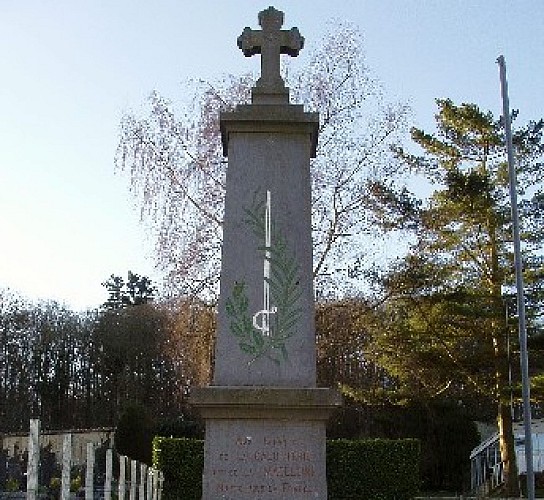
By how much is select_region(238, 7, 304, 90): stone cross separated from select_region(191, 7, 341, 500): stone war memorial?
0.03 ft

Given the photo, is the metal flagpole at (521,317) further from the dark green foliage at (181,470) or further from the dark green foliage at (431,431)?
the dark green foliage at (431,431)

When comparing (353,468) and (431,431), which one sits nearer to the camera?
(353,468)

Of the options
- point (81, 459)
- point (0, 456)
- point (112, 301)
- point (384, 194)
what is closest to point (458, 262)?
point (384, 194)

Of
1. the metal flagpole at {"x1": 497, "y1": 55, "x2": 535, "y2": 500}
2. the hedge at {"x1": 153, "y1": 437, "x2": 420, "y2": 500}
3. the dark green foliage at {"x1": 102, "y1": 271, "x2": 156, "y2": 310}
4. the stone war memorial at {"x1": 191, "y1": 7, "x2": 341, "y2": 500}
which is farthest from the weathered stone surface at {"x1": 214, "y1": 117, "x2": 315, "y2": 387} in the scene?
the dark green foliage at {"x1": 102, "y1": 271, "x2": 156, "y2": 310}

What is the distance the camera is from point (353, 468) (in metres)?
19.6

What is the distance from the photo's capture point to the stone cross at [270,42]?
28.7ft

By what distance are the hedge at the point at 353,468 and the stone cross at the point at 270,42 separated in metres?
12.3

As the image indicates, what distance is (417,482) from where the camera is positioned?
64.1 feet

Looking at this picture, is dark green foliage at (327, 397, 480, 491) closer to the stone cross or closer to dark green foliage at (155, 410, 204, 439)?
dark green foliage at (155, 410, 204, 439)

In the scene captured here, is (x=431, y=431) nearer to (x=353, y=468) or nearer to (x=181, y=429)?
(x=181, y=429)

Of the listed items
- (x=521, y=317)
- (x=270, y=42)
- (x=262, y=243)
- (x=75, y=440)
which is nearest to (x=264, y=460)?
(x=262, y=243)

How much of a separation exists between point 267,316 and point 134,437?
17.6m

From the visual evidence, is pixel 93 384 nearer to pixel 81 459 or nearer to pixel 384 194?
pixel 81 459

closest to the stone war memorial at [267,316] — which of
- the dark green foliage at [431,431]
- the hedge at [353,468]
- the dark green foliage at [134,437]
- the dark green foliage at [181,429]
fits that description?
the hedge at [353,468]
